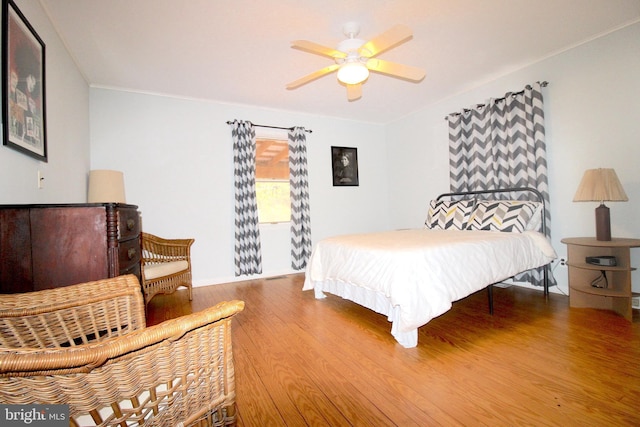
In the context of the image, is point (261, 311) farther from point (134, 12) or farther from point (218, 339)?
point (134, 12)

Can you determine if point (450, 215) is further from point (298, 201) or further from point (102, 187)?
point (102, 187)

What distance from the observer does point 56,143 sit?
91.1 inches

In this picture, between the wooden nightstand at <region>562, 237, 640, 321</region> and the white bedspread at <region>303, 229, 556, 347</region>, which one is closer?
the white bedspread at <region>303, 229, 556, 347</region>

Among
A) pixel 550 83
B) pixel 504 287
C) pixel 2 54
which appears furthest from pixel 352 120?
pixel 2 54

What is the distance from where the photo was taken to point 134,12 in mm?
2164

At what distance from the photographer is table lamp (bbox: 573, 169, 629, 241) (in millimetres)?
2365

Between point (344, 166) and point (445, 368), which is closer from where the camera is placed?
point (445, 368)

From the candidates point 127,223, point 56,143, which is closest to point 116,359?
point 127,223

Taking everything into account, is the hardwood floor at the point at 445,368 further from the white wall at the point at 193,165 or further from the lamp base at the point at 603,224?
the white wall at the point at 193,165

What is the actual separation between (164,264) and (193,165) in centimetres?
146

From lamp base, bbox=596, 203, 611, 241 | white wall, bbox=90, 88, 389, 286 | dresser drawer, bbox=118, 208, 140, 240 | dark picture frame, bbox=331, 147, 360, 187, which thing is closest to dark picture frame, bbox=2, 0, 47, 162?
dresser drawer, bbox=118, 208, 140, 240

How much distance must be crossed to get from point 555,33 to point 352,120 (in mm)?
2924

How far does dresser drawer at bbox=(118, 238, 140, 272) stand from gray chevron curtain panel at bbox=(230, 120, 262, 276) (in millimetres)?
2113

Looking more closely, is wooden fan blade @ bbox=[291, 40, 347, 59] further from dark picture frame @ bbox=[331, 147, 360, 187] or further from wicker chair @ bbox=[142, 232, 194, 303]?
dark picture frame @ bbox=[331, 147, 360, 187]
